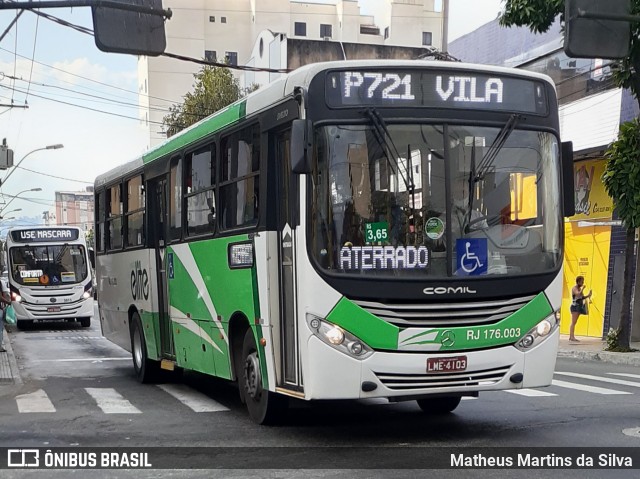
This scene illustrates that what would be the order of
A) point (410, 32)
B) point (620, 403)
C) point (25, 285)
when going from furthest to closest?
point (410, 32) → point (25, 285) → point (620, 403)

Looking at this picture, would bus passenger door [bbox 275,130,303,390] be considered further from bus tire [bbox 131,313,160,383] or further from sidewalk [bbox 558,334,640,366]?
sidewalk [bbox 558,334,640,366]

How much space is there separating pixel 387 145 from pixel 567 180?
1.88 m

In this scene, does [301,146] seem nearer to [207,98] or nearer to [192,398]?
[192,398]

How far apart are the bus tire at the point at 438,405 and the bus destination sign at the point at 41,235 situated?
22324 mm

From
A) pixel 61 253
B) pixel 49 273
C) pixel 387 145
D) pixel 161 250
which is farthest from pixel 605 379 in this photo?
pixel 61 253

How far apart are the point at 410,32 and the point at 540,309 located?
7034 centimetres

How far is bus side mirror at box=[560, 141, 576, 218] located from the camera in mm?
9109

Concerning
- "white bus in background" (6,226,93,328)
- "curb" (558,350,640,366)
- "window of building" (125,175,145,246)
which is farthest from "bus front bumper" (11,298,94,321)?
"curb" (558,350,640,366)

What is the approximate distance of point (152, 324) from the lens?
14.1m

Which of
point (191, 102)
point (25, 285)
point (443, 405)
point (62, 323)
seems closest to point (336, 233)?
point (443, 405)

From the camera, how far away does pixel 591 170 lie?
26.0 meters

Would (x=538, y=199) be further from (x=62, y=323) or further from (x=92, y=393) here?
(x=62, y=323)

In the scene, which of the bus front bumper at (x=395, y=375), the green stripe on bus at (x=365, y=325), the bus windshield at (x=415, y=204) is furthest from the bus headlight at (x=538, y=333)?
the green stripe on bus at (x=365, y=325)

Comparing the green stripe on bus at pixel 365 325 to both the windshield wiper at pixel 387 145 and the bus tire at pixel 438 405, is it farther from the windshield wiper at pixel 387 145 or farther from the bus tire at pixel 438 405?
the bus tire at pixel 438 405
